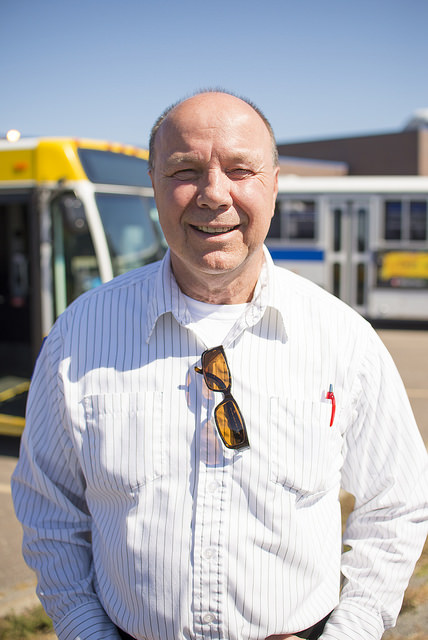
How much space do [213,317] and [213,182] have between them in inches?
14.7

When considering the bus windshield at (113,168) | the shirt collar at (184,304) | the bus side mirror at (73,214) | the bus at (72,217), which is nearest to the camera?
the shirt collar at (184,304)

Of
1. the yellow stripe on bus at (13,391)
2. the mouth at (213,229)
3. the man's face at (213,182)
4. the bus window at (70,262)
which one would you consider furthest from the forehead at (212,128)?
the yellow stripe on bus at (13,391)

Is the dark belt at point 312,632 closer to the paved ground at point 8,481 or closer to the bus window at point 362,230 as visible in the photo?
the paved ground at point 8,481

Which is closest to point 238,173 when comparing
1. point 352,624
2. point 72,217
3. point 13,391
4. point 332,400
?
point 332,400

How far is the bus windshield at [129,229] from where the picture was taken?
5.45 m

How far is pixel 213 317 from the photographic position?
62.7 inches

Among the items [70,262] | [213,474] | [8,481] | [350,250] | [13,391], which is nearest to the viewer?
[213,474]

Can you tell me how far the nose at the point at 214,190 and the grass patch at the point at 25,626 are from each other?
91.8 inches

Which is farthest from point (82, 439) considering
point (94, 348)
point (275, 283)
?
point (275, 283)

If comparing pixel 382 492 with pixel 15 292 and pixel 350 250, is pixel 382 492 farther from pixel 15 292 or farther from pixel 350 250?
pixel 350 250

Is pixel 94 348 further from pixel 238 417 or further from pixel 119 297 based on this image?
pixel 238 417

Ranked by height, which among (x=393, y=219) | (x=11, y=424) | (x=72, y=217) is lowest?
(x=11, y=424)

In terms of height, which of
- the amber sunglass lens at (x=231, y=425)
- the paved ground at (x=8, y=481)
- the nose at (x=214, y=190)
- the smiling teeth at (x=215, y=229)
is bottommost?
the paved ground at (x=8, y=481)

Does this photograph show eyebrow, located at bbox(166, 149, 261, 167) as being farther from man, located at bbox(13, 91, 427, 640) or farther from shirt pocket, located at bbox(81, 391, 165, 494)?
shirt pocket, located at bbox(81, 391, 165, 494)
